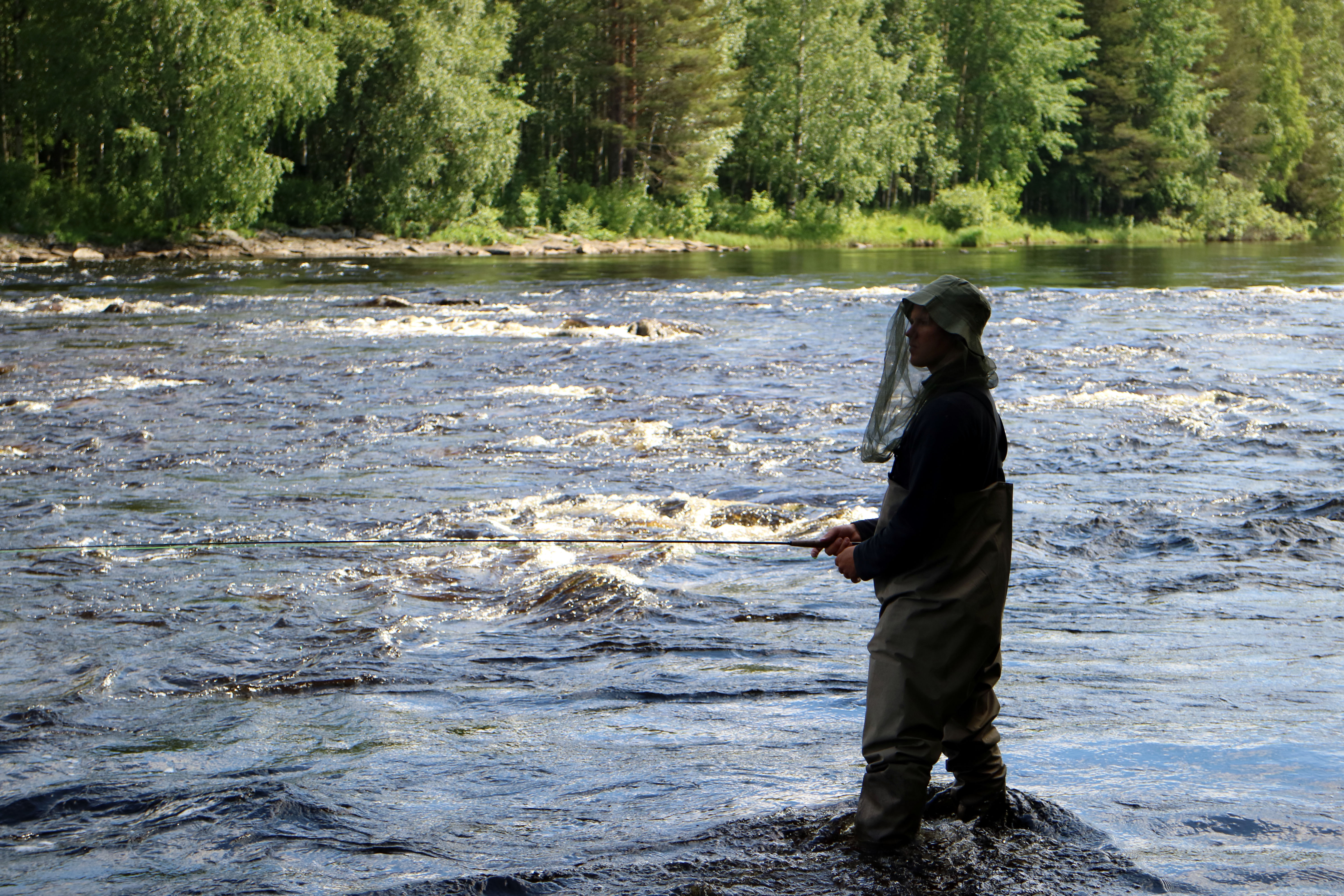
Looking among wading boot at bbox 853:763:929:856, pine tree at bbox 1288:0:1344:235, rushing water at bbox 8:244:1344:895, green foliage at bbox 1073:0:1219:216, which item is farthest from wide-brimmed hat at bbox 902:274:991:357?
pine tree at bbox 1288:0:1344:235

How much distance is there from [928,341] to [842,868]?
1.46m

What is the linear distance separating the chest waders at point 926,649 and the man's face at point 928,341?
0.36m

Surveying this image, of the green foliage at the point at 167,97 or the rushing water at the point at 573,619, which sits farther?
the green foliage at the point at 167,97

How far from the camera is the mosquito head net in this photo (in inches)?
138

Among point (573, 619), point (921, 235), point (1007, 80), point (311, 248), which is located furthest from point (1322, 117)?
point (573, 619)

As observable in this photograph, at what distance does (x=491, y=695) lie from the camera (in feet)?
17.4

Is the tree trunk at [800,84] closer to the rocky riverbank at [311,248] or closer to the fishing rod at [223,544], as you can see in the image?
the rocky riverbank at [311,248]


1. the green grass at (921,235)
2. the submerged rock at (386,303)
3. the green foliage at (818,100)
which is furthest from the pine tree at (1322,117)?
the submerged rock at (386,303)

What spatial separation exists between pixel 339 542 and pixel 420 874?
1.69 meters

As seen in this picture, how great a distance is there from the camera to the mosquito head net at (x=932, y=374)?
11.5 feet

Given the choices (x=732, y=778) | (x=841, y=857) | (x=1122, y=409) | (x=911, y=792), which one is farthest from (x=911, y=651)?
(x=1122, y=409)

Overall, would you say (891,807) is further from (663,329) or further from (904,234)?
(904,234)

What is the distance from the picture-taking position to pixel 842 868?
361 centimetres

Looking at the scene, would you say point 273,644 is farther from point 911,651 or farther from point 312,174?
point 312,174
